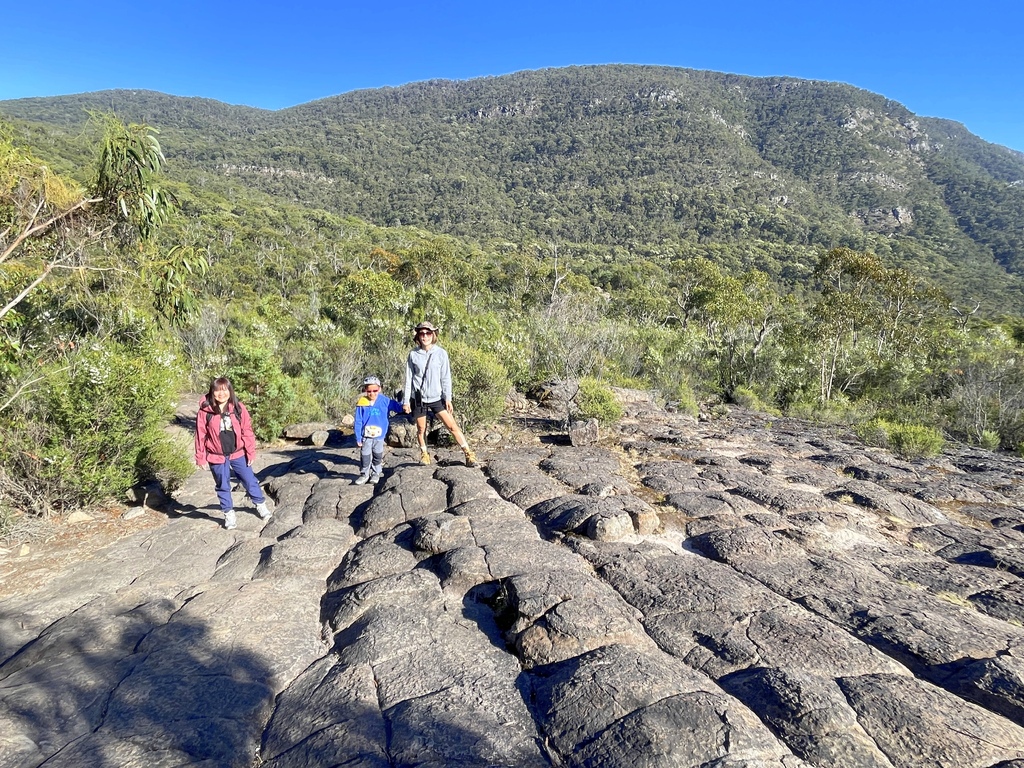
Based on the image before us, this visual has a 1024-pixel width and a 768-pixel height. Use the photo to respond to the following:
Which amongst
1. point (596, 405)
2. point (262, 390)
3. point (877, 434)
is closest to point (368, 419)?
point (262, 390)

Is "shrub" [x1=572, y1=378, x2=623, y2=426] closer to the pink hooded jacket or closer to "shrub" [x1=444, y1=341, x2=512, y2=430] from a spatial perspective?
"shrub" [x1=444, y1=341, x2=512, y2=430]

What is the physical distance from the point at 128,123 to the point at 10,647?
19.0 feet

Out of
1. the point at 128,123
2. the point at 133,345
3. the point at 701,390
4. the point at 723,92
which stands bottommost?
the point at 701,390

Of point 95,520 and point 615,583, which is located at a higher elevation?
point 615,583

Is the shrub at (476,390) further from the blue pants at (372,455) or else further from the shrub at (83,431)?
the shrub at (83,431)

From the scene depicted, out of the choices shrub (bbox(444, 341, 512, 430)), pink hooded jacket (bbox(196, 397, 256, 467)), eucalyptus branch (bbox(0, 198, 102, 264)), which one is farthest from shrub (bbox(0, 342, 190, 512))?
shrub (bbox(444, 341, 512, 430))

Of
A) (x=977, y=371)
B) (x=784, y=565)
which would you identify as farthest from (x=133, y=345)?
(x=977, y=371)

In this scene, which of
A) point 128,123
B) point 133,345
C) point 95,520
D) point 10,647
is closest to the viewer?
point 10,647

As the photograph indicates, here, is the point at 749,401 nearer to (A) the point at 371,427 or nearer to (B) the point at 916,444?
(B) the point at 916,444

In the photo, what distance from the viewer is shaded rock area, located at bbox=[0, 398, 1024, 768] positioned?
7.28 ft

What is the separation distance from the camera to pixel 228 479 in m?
4.91

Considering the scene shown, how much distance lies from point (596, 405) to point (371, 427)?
418 centimetres

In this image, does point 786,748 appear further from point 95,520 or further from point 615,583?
point 95,520

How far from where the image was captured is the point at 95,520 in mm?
5109
